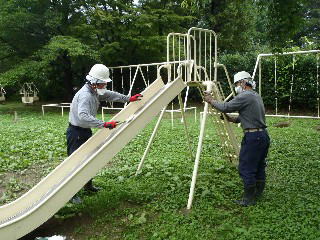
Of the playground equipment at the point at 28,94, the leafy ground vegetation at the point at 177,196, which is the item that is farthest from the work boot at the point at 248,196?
the playground equipment at the point at 28,94

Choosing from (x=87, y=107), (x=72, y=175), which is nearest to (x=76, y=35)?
(x=87, y=107)

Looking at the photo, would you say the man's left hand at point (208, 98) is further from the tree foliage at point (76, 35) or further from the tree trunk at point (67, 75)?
the tree trunk at point (67, 75)

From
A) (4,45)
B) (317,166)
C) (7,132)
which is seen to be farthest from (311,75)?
(4,45)

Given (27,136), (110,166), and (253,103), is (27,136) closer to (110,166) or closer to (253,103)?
(110,166)

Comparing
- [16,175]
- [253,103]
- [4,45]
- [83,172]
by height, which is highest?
[4,45]

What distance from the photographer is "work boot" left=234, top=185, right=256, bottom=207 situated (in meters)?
4.50

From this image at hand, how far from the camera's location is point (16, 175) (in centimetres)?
638

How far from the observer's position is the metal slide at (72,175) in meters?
3.56

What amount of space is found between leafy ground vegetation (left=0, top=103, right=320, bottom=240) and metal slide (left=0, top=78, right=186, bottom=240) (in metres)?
0.38

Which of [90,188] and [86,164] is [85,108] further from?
[90,188]

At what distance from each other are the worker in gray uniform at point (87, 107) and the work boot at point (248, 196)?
1874mm

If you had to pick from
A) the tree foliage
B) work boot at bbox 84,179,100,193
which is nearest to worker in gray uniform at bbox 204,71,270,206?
work boot at bbox 84,179,100,193

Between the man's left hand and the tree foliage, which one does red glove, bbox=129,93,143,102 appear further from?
the tree foliage

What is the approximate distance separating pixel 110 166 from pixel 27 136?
4309 millimetres
